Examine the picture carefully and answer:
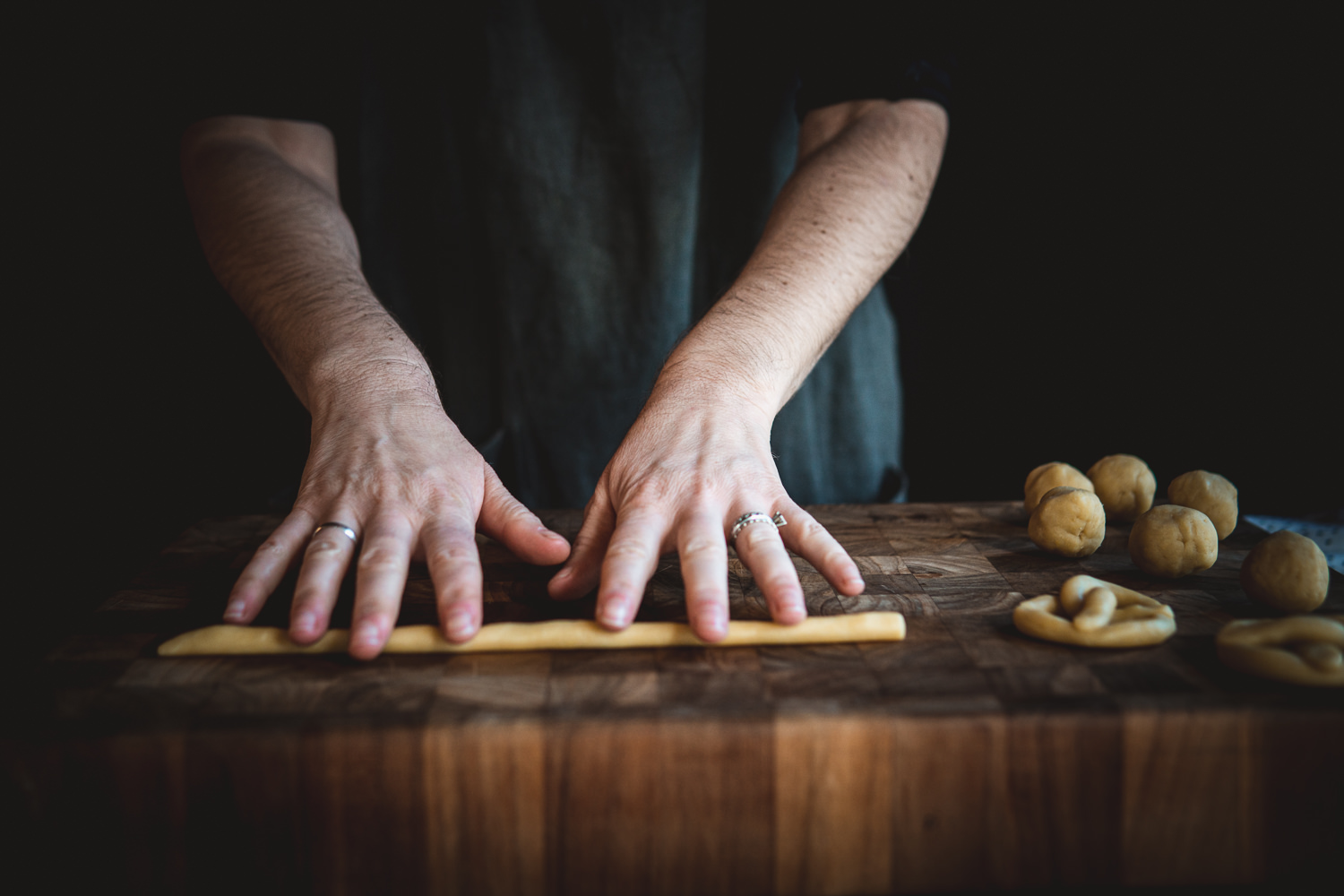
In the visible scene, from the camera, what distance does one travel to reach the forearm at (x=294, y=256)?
118 centimetres

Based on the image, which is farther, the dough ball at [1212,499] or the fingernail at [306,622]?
the dough ball at [1212,499]

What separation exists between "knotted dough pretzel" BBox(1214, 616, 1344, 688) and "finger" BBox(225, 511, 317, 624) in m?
0.99

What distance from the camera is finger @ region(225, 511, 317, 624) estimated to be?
2.96 ft

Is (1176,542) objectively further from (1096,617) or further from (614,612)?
(614,612)

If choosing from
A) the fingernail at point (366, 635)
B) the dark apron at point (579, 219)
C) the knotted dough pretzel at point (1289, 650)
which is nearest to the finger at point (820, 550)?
the knotted dough pretzel at point (1289, 650)

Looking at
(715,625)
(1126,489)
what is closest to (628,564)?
(715,625)

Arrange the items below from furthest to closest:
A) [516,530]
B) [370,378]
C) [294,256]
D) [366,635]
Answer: [294,256] < [370,378] < [516,530] < [366,635]

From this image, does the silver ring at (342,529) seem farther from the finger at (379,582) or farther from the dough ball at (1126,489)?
the dough ball at (1126,489)

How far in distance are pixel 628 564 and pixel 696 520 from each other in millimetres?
100

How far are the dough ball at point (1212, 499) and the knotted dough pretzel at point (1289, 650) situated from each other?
384mm

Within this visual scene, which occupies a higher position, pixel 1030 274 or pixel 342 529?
pixel 1030 274

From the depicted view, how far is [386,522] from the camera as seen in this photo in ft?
3.08

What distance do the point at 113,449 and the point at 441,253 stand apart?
3.22ft

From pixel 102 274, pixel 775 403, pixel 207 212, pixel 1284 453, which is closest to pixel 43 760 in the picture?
pixel 775 403
